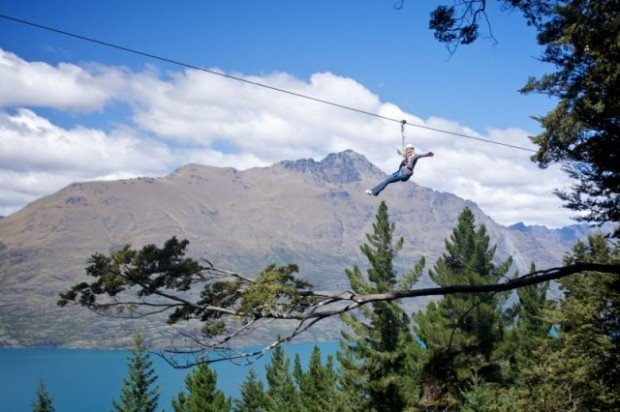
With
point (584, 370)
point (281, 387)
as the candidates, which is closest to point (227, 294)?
point (584, 370)

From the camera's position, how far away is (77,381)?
142m

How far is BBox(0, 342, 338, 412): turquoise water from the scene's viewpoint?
107m

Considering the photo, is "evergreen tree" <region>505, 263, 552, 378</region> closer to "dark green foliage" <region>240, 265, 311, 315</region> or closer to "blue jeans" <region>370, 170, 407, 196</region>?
"blue jeans" <region>370, 170, 407, 196</region>

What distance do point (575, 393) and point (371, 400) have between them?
15.1 meters

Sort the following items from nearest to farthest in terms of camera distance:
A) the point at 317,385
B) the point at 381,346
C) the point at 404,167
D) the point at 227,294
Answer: the point at 227,294
the point at 404,167
the point at 381,346
the point at 317,385

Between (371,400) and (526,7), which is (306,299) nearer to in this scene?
(526,7)

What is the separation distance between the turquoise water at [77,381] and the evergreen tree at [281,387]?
57697mm

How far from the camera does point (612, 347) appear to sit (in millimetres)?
8633

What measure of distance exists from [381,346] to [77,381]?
144373mm

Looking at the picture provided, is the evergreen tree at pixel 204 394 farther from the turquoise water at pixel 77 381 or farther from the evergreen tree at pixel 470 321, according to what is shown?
the turquoise water at pixel 77 381

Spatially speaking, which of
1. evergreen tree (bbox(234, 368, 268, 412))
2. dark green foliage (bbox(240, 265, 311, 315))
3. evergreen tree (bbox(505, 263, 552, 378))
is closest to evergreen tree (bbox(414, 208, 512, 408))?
evergreen tree (bbox(505, 263, 552, 378))

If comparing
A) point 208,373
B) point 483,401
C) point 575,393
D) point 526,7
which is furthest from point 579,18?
point 208,373

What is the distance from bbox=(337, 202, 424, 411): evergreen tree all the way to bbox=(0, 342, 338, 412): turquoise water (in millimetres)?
72664

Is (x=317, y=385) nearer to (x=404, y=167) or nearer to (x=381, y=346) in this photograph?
(x=381, y=346)
